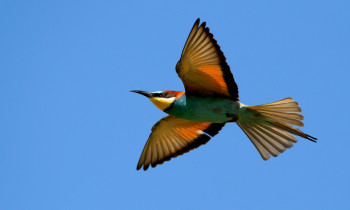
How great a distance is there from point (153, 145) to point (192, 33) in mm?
1428

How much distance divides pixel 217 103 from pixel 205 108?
109 mm

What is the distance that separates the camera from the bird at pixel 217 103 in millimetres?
3912

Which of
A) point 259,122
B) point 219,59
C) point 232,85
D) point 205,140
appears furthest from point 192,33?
point 205,140

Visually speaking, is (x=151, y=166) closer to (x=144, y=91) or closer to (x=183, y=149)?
(x=183, y=149)

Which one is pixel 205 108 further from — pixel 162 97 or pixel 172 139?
pixel 172 139

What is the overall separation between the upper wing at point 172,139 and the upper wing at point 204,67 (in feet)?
2.24

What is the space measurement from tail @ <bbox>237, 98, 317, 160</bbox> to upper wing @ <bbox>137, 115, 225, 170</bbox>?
0.55 metres

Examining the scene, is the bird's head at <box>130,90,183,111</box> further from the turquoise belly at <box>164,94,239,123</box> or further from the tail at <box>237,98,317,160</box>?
the tail at <box>237,98,317,160</box>

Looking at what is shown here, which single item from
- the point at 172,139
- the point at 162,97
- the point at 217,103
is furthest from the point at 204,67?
the point at 172,139

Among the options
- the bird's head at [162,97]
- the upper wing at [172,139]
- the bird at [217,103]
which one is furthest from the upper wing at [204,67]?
the upper wing at [172,139]

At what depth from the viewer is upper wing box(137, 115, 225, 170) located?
4762 mm

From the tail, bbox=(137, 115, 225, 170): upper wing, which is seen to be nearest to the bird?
the tail

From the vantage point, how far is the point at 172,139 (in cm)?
484

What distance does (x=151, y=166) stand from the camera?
483 cm
